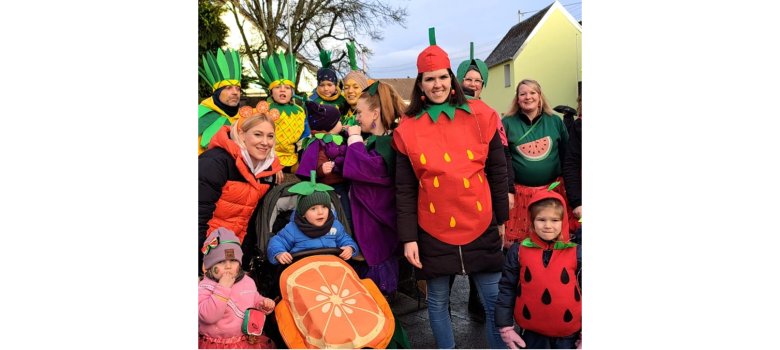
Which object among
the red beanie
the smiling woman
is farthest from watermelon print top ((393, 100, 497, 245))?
the smiling woman

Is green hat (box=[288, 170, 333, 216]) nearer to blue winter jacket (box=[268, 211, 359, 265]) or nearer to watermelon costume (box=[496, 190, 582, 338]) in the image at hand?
blue winter jacket (box=[268, 211, 359, 265])

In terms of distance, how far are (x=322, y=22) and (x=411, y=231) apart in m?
→ 5.54

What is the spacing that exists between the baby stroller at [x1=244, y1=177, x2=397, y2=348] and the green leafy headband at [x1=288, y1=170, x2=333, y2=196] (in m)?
0.07

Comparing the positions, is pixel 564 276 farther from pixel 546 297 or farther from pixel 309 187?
pixel 309 187

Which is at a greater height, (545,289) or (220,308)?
(545,289)

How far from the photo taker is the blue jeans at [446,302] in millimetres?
2732

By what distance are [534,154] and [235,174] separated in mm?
1870

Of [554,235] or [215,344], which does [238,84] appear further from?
[554,235]

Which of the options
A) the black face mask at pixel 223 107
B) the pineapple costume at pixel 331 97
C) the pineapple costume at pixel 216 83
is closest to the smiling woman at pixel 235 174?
the pineapple costume at pixel 216 83

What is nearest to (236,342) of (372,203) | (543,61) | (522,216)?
(372,203)

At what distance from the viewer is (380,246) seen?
3182 millimetres

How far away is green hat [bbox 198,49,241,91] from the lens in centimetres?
414

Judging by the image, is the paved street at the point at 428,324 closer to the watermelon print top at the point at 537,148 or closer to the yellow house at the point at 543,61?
the watermelon print top at the point at 537,148

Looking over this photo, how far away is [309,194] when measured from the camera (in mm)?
3029
